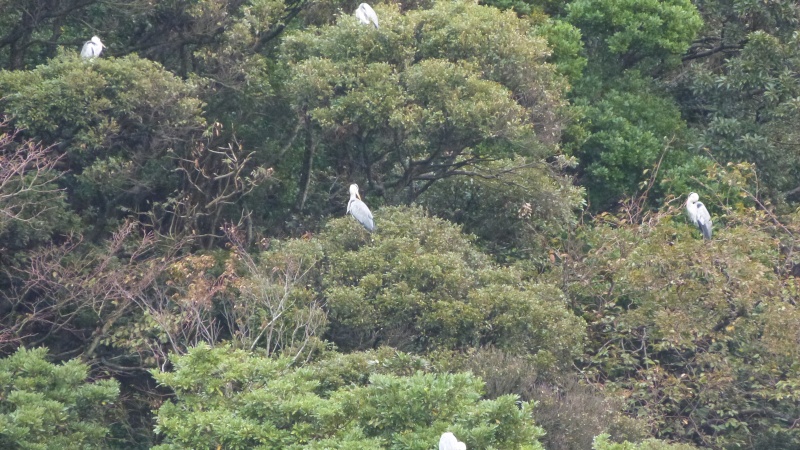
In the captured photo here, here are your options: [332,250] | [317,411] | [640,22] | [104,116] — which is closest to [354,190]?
[332,250]

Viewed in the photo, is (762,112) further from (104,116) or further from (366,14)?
(104,116)

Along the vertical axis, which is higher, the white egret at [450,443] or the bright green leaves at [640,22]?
the bright green leaves at [640,22]

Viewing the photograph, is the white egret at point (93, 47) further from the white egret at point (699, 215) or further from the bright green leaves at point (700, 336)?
the white egret at point (699, 215)

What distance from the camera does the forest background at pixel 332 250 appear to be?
12.2 metres

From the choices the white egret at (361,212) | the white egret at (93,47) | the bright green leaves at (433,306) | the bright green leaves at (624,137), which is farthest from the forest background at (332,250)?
the bright green leaves at (624,137)

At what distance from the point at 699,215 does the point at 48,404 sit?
835cm

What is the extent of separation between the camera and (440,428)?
969 cm

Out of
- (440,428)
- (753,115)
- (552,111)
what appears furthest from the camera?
(753,115)

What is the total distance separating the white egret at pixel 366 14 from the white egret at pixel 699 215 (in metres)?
4.68

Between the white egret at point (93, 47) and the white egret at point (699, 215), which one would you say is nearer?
the white egret at point (93, 47)

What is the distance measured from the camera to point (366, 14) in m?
15.5

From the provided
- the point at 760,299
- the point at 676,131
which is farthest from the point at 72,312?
the point at 676,131

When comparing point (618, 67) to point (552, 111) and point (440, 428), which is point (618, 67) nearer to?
point (552, 111)

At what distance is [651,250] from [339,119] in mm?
3908
